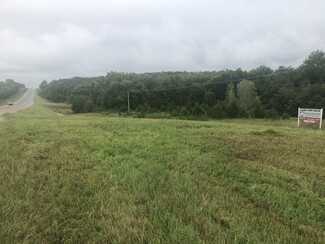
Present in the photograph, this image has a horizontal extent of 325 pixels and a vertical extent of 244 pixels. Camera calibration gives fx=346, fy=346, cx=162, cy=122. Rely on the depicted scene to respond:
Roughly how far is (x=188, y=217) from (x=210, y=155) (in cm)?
378

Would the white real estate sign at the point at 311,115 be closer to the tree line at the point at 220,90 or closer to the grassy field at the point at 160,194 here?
the grassy field at the point at 160,194

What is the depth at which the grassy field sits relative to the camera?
3.71m

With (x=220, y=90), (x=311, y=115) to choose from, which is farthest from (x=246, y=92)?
(x=311, y=115)

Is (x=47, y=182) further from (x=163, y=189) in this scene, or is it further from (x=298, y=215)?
(x=298, y=215)

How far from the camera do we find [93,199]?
4652 millimetres

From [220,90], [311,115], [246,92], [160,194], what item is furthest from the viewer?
[220,90]

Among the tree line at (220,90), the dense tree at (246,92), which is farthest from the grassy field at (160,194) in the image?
the dense tree at (246,92)

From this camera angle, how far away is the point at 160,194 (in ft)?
15.9

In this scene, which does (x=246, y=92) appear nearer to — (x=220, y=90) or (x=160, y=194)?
(x=220, y=90)

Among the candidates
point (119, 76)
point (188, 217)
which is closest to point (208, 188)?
point (188, 217)

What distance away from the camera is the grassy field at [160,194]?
371 centimetres

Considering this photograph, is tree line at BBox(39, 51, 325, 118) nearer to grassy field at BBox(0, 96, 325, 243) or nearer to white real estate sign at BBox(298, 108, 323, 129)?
white real estate sign at BBox(298, 108, 323, 129)

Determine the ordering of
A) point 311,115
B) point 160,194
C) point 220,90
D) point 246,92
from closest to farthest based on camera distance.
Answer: point 160,194
point 311,115
point 246,92
point 220,90

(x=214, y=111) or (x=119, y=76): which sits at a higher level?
(x=119, y=76)
